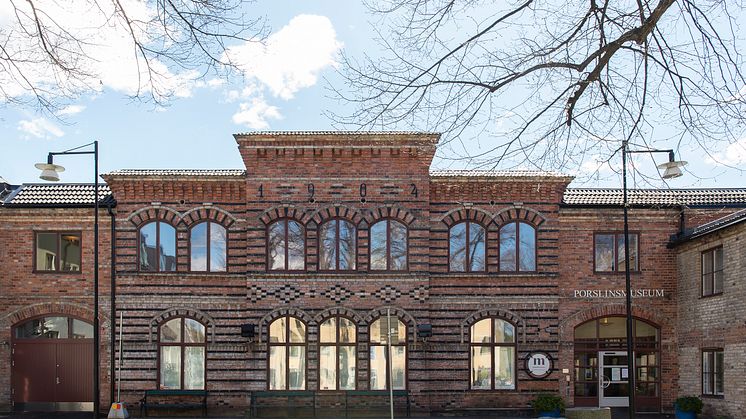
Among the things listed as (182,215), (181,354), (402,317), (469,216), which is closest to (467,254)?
(469,216)

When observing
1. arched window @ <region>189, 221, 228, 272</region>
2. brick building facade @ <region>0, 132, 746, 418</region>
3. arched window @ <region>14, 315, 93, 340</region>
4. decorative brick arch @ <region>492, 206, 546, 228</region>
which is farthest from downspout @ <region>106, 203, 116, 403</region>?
decorative brick arch @ <region>492, 206, 546, 228</region>

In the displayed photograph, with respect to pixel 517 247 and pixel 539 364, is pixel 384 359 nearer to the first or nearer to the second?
pixel 539 364

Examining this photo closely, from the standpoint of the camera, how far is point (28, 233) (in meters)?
27.9

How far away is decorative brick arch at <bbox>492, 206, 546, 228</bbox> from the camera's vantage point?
27672 millimetres

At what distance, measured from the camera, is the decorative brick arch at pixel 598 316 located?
27.8 m

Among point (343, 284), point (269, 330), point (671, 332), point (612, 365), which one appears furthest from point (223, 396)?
point (671, 332)

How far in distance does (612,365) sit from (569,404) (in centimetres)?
190

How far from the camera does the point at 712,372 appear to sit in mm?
25922

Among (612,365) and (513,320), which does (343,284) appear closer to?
(513,320)

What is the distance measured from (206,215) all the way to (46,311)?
229 inches

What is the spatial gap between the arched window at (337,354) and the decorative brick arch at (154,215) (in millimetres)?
5635

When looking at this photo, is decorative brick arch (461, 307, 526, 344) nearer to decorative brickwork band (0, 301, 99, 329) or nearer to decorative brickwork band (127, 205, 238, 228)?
decorative brickwork band (127, 205, 238, 228)

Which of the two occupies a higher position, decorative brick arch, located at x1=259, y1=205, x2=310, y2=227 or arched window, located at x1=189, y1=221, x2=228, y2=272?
decorative brick arch, located at x1=259, y1=205, x2=310, y2=227

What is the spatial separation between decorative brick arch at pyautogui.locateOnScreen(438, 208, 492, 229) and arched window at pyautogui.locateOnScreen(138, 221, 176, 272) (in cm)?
864
